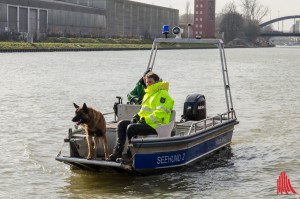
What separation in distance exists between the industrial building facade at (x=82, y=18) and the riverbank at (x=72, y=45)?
3.70 metres

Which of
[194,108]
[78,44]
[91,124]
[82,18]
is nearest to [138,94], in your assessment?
[194,108]

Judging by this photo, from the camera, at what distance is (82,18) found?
129500 millimetres

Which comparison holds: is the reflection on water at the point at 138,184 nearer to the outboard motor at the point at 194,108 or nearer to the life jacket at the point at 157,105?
the life jacket at the point at 157,105

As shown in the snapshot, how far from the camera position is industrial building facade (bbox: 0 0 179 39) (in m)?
105

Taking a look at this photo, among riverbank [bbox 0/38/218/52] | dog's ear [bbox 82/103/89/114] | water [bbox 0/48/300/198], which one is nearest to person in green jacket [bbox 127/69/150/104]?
water [bbox 0/48/300/198]

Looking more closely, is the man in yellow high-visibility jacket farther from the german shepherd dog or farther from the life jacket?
the german shepherd dog

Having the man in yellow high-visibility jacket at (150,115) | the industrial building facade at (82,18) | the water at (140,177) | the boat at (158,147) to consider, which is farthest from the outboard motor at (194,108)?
the industrial building facade at (82,18)

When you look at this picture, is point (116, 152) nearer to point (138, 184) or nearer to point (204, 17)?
point (138, 184)

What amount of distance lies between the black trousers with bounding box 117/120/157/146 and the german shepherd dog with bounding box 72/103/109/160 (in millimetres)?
298

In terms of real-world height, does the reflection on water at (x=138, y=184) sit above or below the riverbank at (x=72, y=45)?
below

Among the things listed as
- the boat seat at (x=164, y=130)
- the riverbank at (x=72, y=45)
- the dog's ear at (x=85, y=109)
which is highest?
the riverbank at (x=72, y=45)

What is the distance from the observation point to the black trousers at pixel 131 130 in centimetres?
1144

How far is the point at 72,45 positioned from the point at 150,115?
296ft

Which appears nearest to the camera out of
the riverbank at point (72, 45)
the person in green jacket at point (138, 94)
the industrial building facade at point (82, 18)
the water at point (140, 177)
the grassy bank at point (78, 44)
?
the water at point (140, 177)
